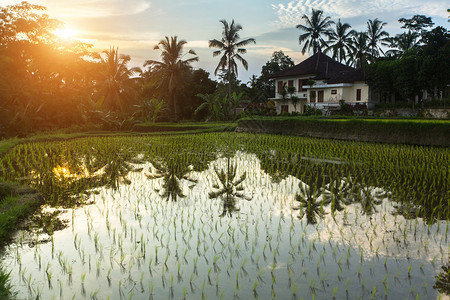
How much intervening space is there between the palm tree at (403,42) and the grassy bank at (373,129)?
2650cm

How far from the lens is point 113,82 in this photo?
3164 centimetres

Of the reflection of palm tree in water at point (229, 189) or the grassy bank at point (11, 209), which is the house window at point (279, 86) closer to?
the reflection of palm tree in water at point (229, 189)

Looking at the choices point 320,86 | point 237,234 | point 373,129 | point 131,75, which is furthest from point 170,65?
point 237,234

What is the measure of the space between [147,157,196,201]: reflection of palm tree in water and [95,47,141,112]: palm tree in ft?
71.3

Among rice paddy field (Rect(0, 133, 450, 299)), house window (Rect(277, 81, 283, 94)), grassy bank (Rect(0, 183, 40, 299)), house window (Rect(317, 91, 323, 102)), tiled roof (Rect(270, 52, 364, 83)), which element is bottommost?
rice paddy field (Rect(0, 133, 450, 299))

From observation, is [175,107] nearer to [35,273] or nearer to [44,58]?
[44,58]

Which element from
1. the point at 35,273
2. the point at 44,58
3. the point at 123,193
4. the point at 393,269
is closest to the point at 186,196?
the point at 123,193

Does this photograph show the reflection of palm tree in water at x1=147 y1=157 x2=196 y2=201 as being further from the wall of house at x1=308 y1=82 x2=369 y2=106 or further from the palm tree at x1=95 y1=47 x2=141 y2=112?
the wall of house at x1=308 y1=82 x2=369 y2=106

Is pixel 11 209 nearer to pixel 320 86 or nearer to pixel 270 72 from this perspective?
pixel 320 86

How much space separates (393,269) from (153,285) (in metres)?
2.37

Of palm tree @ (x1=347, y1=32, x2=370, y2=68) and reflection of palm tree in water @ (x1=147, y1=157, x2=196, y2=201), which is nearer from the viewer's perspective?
reflection of palm tree in water @ (x1=147, y1=157, x2=196, y2=201)

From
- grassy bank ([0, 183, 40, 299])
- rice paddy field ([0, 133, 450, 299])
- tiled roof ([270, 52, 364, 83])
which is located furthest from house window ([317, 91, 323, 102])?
grassy bank ([0, 183, 40, 299])

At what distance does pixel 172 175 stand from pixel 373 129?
10.1m

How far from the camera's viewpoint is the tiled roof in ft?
121
